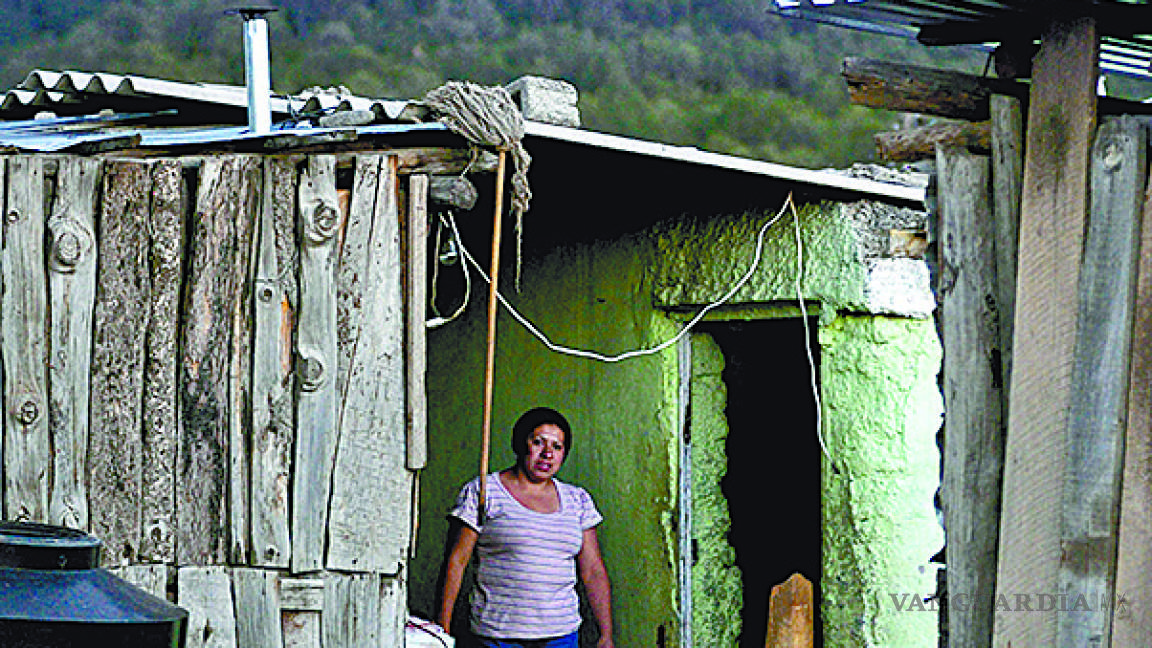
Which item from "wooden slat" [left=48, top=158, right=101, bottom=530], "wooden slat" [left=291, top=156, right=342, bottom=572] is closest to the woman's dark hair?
"wooden slat" [left=291, top=156, right=342, bottom=572]

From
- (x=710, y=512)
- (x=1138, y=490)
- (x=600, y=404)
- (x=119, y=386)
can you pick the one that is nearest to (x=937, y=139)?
(x=1138, y=490)

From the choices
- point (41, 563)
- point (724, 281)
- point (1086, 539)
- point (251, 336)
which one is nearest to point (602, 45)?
point (724, 281)

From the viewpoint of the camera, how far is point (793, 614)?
20.2ft

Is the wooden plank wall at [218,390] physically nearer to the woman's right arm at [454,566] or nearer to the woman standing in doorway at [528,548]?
the woman's right arm at [454,566]

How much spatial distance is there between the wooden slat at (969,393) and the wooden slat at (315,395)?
1738 mm

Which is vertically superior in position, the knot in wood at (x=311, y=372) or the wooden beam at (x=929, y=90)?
the wooden beam at (x=929, y=90)

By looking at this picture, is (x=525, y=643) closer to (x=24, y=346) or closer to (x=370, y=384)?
(x=370, y=384)

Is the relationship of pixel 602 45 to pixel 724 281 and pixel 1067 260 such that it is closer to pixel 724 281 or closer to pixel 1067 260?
pixel 724 281

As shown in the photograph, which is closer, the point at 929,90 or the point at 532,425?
the point at 929,90

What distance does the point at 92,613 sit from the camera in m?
1.87

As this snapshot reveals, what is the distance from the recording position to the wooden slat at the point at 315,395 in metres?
4.32

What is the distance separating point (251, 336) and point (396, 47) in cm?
1439

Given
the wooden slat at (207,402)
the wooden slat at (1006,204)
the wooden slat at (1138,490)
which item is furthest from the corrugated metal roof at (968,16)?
the wooden slat at (207,402)

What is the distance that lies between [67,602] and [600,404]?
5.17 metres
